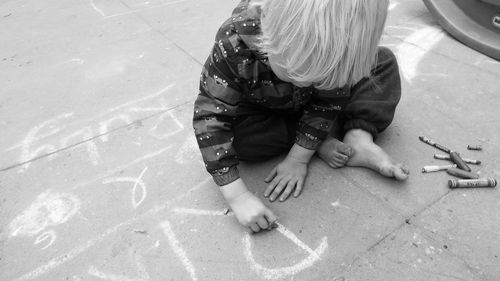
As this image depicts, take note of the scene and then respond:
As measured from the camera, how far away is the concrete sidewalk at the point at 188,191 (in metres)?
1.04

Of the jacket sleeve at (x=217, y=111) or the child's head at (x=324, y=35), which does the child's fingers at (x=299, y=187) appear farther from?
the child's head at (x=324, y=35)

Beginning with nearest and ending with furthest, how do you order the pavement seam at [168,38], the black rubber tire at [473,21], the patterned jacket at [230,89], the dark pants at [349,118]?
1. the patterned jacket at [230,89]
2. the dark pants at [349,118]
3. the black rubber tire at [473,21]
4. the pavement seam at [168,38]

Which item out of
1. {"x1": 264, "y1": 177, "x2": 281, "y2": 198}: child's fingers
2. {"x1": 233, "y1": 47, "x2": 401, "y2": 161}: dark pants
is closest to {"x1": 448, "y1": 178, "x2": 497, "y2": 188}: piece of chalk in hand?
{"x1": 233, "y1": 47, "x2": 401, "y2": 161}: dark pants

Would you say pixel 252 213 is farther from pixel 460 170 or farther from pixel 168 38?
pixel 168 38

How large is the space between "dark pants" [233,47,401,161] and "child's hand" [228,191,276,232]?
0.22 metres

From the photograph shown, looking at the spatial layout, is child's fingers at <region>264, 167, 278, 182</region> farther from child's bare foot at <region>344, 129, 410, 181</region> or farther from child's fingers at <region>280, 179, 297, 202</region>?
child's bare foot at <region>344, 129, 410, 181</region>

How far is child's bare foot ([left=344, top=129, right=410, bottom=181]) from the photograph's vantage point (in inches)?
47.0

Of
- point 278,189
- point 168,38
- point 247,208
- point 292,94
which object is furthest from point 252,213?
point 168,38

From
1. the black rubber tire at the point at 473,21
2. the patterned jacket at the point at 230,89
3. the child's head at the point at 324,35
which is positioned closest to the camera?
the child's head at the point at 324,35

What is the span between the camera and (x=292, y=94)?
1188mm

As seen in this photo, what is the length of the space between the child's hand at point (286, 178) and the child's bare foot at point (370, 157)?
0.18 metres

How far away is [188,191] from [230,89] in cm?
39

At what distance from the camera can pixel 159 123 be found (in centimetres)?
157

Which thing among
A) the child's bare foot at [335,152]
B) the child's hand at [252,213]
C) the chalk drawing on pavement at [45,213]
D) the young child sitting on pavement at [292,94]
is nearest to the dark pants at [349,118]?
the young child sitting on pavement at [292,94]
